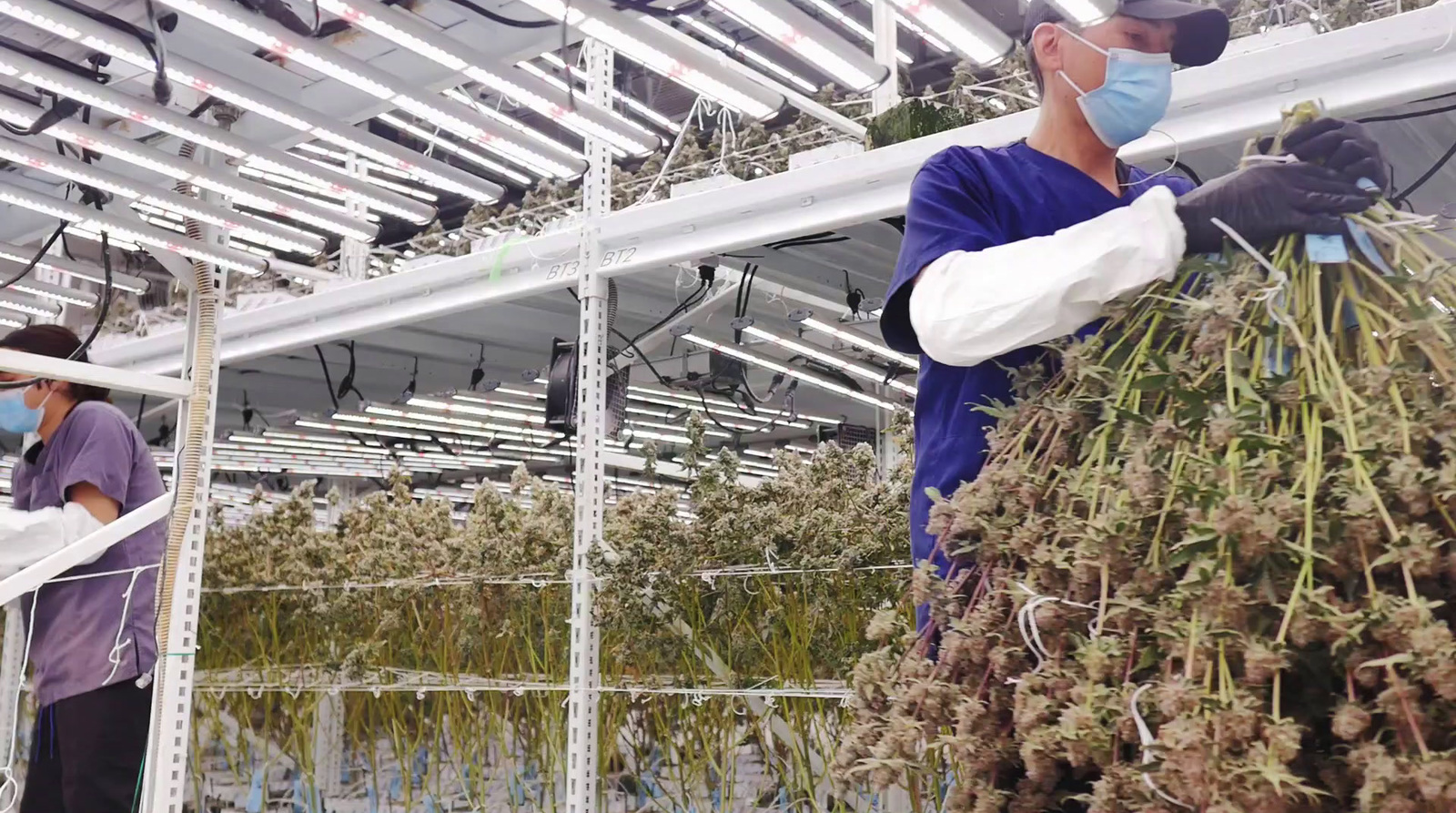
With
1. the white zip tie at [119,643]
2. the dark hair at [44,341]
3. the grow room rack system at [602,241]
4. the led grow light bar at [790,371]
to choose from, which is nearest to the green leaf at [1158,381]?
the grow room rack system at [602,241]

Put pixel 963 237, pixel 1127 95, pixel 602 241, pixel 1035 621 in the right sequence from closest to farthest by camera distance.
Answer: pixel 1035 621 < pixel 963 237 < pixel 1127 95 < pixel 602 241

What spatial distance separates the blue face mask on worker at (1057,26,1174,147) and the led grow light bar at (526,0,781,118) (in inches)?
28.3

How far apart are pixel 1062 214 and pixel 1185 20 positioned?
0.22 metres

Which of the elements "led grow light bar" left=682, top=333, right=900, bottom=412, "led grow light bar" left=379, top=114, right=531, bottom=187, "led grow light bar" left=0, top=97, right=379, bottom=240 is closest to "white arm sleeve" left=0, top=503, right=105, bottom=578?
"led grow light bar" left=0, top=97, right=379, bottom=240

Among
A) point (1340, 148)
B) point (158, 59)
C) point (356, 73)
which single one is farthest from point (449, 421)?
point (1340, 148)

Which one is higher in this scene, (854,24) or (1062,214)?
(854,24)

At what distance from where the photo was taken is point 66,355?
104 inches

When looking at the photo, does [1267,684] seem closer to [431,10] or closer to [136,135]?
[431,10]

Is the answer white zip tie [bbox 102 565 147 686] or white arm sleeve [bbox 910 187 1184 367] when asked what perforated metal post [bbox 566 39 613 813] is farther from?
white arm sleeve [bbox 910 187 1184 367]

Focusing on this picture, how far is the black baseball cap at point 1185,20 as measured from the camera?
1206mm

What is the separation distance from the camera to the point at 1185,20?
49.3 inches

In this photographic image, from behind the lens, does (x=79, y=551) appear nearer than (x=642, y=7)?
No

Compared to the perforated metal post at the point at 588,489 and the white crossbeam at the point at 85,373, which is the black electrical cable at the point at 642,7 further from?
the white crossbeam at the point at 85,373

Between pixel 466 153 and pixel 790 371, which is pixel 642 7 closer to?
pixel 790 371
